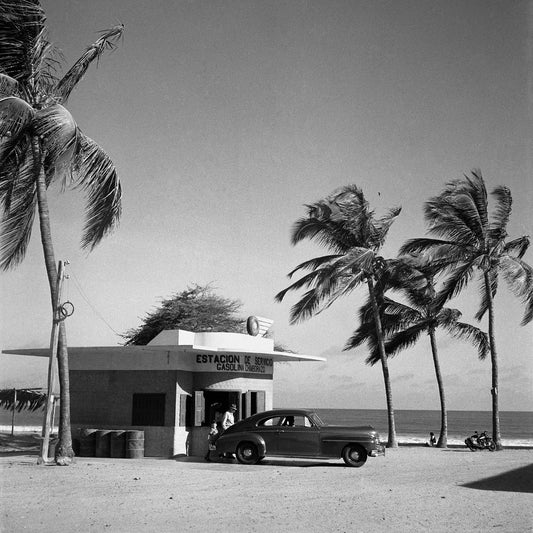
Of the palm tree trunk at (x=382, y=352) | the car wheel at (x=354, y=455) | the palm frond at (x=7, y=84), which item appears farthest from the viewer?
the palm tree trunk at (x=382, y=352)

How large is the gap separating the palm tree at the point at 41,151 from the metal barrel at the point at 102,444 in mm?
2108

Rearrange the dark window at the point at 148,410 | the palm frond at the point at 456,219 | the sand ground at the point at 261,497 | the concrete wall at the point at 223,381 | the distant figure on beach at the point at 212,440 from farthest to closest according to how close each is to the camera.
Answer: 1. the palm frond at the point at 456,219
2. the concrete wall at the point at 223,381
3. the dark window at the point at 148,410
4. the distant figure on beach at the point at 212,440
5. the sand ground at the point at 261,497

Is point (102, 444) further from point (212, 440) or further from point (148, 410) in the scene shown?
point (212, 440)

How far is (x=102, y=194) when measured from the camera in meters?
18.5

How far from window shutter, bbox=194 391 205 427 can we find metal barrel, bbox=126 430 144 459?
196cm

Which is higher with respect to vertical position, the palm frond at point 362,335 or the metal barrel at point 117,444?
the palm frond at point 362,335

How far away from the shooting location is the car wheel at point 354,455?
17375 millimetres

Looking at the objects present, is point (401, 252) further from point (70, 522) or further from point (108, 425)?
point (70, 522)

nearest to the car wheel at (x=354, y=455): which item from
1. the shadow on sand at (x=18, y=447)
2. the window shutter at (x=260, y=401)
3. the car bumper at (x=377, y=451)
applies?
the car bumper at (x=377, y=451)

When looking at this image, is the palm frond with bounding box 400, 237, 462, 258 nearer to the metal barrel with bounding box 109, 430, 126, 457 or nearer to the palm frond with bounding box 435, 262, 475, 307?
the palm frond with bounding box 435, 262, 475, 307

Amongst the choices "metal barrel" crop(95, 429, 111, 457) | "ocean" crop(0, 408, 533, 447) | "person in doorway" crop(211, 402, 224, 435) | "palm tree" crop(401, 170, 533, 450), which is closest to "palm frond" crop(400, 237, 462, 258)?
"palm tree" crop(401, 170, 533, 450)

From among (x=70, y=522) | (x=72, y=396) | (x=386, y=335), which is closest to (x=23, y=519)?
(x=70, y=522)

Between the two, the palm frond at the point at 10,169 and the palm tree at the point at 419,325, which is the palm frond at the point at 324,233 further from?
the palm frond at the point at 10,169

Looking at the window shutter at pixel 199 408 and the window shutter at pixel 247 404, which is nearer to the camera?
the window shutter at pixel 199 408
